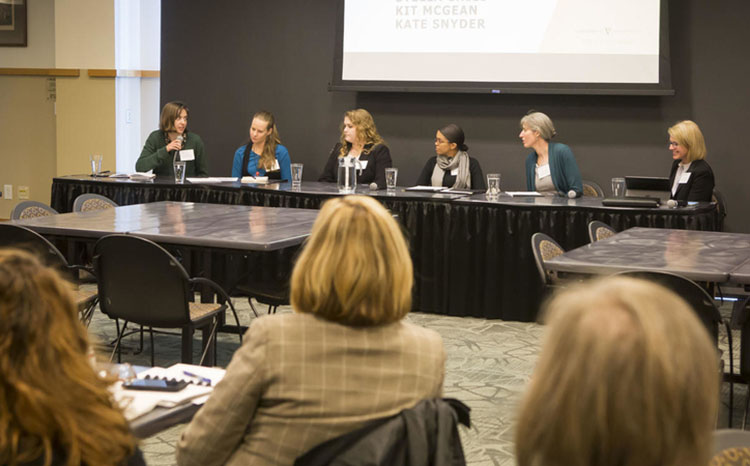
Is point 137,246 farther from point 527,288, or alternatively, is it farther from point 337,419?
point 527,288

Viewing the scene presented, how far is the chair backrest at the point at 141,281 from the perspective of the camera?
3.91 meters

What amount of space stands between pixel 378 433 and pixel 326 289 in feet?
0.99

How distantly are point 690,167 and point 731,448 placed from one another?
5605mm

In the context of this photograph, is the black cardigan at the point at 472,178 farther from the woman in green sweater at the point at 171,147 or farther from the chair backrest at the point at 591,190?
the woman in green sweater at the point at 171,147

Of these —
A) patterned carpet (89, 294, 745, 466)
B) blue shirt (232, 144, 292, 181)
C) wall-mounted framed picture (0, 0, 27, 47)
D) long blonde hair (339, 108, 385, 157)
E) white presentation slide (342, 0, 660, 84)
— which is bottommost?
patterned carpet (89, 294, 745, 466)

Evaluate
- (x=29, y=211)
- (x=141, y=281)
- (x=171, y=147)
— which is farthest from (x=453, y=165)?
(x=141, y=281)

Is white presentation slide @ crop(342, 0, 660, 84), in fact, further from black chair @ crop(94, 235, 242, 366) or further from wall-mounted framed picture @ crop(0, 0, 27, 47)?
black chair @ crop(94, 235, 242, 366)

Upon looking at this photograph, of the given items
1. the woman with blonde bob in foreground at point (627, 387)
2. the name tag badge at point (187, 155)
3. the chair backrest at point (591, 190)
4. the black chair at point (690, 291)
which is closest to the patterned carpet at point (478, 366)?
the black chair at point (690, 291)

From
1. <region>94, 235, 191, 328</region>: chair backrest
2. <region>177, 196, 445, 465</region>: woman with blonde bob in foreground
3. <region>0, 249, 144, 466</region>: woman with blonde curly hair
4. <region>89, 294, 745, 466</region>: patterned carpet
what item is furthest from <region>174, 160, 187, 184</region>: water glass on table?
<region>0, 249, 144, 466</region>: woman with blonde curly hair

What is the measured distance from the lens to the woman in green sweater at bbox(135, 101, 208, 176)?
773 centimetres

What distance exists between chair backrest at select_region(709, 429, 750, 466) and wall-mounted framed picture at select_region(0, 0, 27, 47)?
10.4 m

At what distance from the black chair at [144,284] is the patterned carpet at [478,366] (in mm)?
376

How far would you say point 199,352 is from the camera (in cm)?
523

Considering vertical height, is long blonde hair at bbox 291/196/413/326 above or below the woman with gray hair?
below
